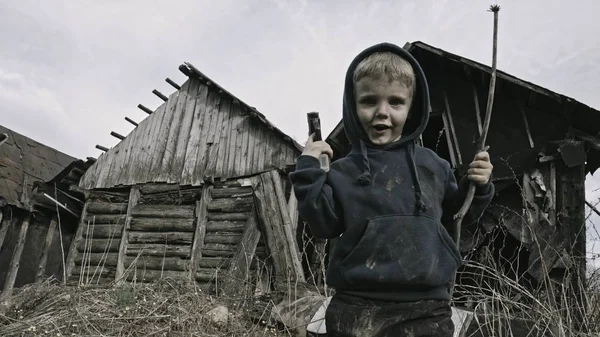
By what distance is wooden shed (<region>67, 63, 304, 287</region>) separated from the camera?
350 inches

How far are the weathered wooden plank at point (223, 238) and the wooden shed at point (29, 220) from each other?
12.5 feet

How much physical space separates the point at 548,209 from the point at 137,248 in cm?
743

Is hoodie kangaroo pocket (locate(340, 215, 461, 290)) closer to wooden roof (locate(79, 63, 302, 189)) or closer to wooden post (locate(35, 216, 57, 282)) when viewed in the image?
wooden roof (locate(79, 63, 302, 189))

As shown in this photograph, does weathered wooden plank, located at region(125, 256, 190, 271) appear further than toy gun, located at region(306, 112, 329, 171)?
Yes

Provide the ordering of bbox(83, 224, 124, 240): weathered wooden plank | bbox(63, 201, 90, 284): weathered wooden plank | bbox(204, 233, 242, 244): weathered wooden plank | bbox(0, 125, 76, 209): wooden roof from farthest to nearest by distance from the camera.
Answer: bbox(0, 125, 76, 209): wooden roof
bbox(63, 201, 90, 284): weathered wooden plank
bbox(83, 224, 124, 240): weathered wooden plank
bbox(204, 233, 242, 244): weathered wooden plank

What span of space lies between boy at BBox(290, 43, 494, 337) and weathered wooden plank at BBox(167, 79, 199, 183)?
8.56 m

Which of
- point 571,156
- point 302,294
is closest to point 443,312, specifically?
point 302,294

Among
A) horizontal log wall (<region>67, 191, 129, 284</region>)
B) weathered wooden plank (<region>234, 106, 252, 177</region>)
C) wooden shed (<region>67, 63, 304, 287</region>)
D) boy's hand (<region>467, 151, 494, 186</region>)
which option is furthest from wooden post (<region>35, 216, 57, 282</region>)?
boy's hand (<region>467, 151, 494, 186</region>)

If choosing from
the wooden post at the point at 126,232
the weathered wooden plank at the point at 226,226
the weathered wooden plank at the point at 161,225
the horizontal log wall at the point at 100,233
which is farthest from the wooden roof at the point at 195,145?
the weathered wooden plank at the point at 226,226

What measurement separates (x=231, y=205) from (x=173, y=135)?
91.6 inches

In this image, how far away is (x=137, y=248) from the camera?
980cm

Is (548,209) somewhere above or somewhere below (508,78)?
below

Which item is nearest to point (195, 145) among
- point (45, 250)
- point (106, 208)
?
point (106, 208)

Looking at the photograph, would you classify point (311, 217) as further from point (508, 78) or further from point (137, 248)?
point (137, 248)
